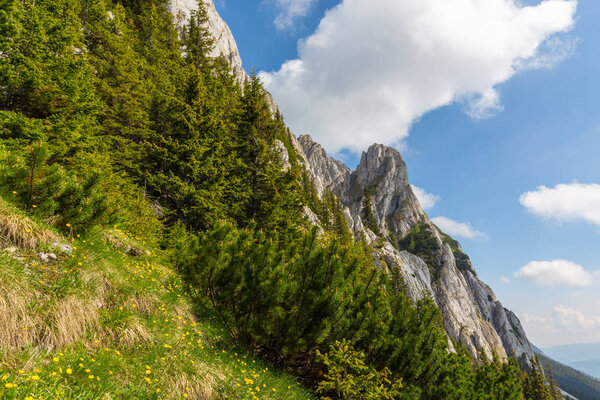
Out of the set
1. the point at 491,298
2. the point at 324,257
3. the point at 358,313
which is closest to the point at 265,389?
the point at 358,313

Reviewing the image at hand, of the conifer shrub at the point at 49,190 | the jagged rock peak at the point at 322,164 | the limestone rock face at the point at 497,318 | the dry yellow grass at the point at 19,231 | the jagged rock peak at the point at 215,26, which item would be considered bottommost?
the dry yellow grass at the point at 19,231

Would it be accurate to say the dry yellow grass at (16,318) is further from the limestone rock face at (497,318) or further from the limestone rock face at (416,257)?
the limestone rock face at (497,318)

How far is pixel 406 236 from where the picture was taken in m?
125

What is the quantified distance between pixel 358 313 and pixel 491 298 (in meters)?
160

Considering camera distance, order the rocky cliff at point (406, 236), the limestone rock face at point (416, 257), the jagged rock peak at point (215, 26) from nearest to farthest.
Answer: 1. the jagged rock peak at point (215, 26)
2. the rocky cliff at point (406, 236)
3. the limestone rock face at point (416, 257)

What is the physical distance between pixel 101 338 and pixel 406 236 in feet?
434

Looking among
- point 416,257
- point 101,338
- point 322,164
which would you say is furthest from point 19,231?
point 322,164

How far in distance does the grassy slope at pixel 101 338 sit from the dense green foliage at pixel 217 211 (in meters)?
0.79

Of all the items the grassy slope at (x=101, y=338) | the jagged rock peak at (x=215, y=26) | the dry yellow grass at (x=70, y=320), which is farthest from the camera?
the jagged rock peak at (x=215, y=26)

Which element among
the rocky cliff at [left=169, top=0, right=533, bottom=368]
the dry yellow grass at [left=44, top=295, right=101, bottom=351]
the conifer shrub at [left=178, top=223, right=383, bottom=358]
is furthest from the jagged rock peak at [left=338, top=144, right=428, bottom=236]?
the dry yellow grass at [left=44, top=295, right=101, bottom=351]

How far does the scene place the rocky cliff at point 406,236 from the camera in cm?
6794

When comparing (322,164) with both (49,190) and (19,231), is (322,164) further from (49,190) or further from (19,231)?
(19,231)

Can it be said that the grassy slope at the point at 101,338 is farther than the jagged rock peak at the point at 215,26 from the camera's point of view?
No

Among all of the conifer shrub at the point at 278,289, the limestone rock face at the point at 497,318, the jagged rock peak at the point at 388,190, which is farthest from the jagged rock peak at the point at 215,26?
the limestone rock face at the point at 497,318
